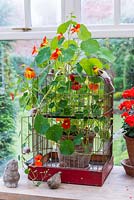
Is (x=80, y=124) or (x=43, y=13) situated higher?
(x=43, y=13)

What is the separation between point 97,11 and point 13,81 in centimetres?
59

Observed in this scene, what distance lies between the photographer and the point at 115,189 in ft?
5.57

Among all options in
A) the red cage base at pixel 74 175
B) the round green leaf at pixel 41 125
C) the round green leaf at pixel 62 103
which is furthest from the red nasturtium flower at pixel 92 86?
the red cage base at pixel 74 175

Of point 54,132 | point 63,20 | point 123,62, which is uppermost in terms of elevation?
point 63,20

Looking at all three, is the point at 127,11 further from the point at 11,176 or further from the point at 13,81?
the point at 11,176

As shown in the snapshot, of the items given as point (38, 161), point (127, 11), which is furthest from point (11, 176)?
point (127, 11)

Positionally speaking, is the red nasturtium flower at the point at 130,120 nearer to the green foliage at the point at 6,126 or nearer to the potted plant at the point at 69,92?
the potted plant at the point at 69,92

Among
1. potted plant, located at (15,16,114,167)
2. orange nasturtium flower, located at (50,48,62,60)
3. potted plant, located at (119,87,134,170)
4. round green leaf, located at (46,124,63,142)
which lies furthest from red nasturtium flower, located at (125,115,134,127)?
orange nasturtium flower, located at (50,48,62,60)

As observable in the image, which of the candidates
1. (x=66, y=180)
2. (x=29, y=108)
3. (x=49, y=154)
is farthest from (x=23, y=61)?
(x=66, y=180)

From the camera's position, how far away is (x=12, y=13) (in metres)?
2.09

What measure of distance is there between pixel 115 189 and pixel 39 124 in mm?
434

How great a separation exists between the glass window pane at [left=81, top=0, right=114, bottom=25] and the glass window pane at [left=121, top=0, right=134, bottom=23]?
6 centimetres

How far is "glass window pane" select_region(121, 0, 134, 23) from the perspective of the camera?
197 centimetres

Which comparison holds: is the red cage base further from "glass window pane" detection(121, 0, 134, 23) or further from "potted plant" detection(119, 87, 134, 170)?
"glass window pane" detection(121, 0, 134, 23)
